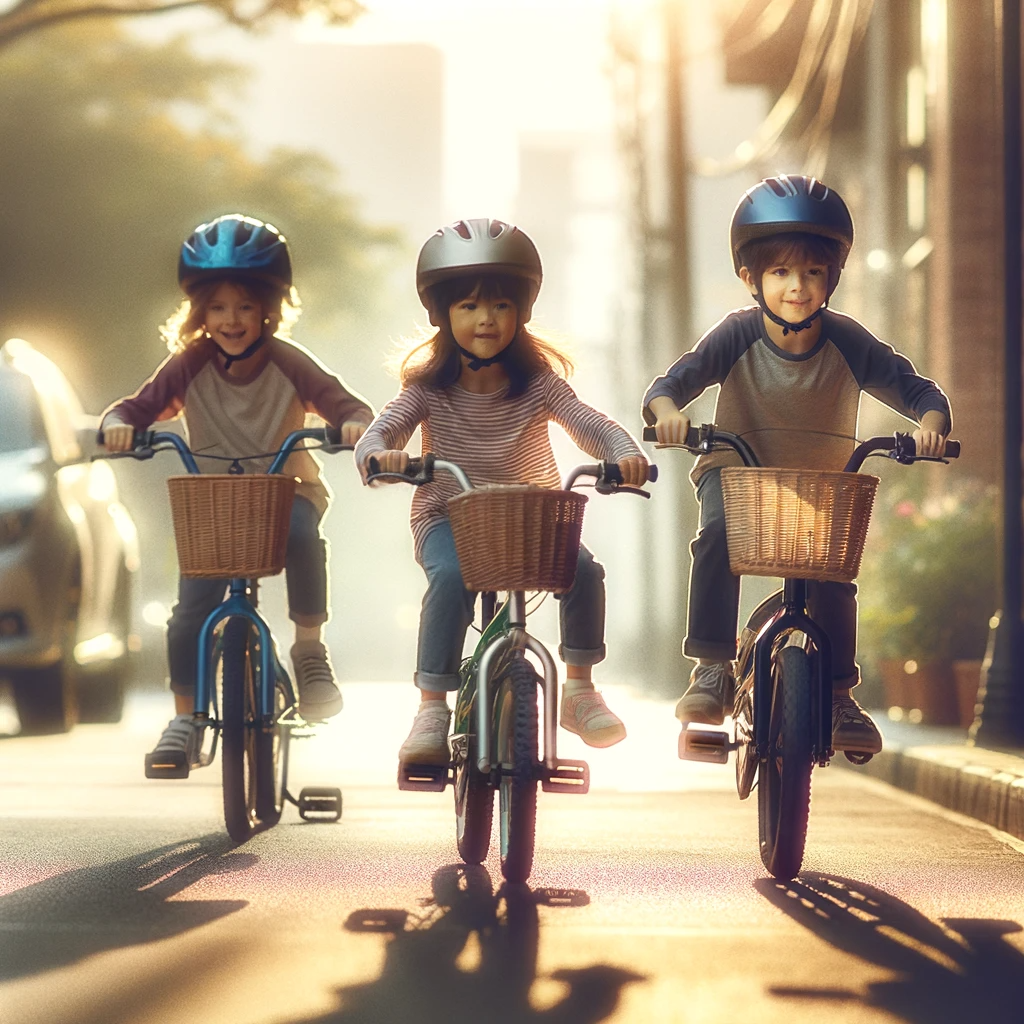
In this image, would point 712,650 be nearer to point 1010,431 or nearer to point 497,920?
point 497,920

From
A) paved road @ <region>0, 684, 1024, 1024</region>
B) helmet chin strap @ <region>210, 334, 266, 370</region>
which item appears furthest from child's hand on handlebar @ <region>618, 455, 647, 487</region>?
helmet chin strap @ <region>210, 334, 266, 370</region>

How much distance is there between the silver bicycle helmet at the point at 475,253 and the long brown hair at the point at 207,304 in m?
1.00

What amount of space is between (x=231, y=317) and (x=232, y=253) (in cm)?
23

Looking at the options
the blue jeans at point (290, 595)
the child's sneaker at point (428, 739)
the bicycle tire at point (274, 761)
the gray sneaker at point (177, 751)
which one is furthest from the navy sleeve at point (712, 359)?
the gray sneaker at point (177, 751)

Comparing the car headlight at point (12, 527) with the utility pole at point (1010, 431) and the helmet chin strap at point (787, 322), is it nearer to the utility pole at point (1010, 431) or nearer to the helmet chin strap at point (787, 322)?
the utility pole at point (1010, 431)

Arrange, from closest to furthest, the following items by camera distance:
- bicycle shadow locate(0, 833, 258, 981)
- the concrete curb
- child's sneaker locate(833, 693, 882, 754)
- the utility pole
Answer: bicycle shadow locate(0, 833, 258, 981), child's sneaker locate(833, 693, 882, 754), the concrete curb, the utility pole

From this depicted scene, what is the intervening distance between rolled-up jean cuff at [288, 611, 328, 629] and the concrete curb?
2868 millimetres

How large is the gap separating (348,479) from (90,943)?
4707 centimetres

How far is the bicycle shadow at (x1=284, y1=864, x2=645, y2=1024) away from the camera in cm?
507

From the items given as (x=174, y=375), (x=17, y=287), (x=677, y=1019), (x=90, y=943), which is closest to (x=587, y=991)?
(x=677, y=1019)

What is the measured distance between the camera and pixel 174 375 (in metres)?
8.20

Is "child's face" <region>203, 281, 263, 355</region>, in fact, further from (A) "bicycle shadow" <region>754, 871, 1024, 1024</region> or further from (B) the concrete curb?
(B) the concrete curb

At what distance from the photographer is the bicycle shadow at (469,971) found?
5.07 metres

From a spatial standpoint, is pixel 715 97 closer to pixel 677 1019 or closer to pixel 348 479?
pixel 348 479
